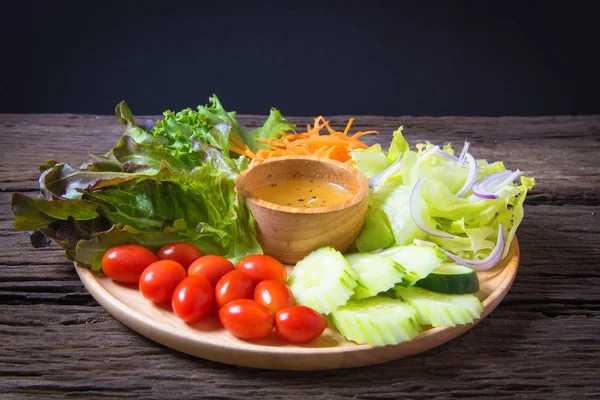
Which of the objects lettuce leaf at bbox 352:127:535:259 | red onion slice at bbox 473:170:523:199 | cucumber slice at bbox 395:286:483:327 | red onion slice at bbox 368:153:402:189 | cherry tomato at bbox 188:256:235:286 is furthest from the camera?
red onion slice at bbox 368:153:402:189

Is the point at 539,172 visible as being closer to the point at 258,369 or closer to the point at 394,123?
the point at 394,123

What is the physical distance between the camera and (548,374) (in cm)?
277

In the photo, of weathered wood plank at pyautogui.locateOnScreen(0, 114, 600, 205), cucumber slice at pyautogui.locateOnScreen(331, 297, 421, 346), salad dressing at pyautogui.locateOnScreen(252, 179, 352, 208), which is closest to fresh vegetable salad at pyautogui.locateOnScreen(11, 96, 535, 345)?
cucumber slice at pyautogui.locateOnScreen(331, 297, 421, 346)

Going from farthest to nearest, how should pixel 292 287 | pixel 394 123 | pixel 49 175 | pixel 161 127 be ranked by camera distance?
pixel 394 123, pixel 161 127, pixel 49 175, pixel 292 287

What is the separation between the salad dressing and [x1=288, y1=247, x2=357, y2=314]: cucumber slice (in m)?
0.37

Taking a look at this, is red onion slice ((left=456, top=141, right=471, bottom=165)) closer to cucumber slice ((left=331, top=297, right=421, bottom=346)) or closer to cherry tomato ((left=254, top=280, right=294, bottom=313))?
cucumber slice ((left=331, top=297, right=421, bottom=346))

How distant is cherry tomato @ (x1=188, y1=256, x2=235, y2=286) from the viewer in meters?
3.00

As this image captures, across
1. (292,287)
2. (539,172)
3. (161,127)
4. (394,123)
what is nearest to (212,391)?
(292,287)

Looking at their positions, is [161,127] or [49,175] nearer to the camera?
[49,175]

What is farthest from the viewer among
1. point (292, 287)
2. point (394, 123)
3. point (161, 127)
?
point (394, 123)

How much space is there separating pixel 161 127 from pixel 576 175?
279cm

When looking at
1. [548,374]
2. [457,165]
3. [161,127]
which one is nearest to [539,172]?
[457,165]

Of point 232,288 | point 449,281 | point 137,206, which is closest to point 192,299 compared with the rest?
point 232,288

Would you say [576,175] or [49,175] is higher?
[49,175]
